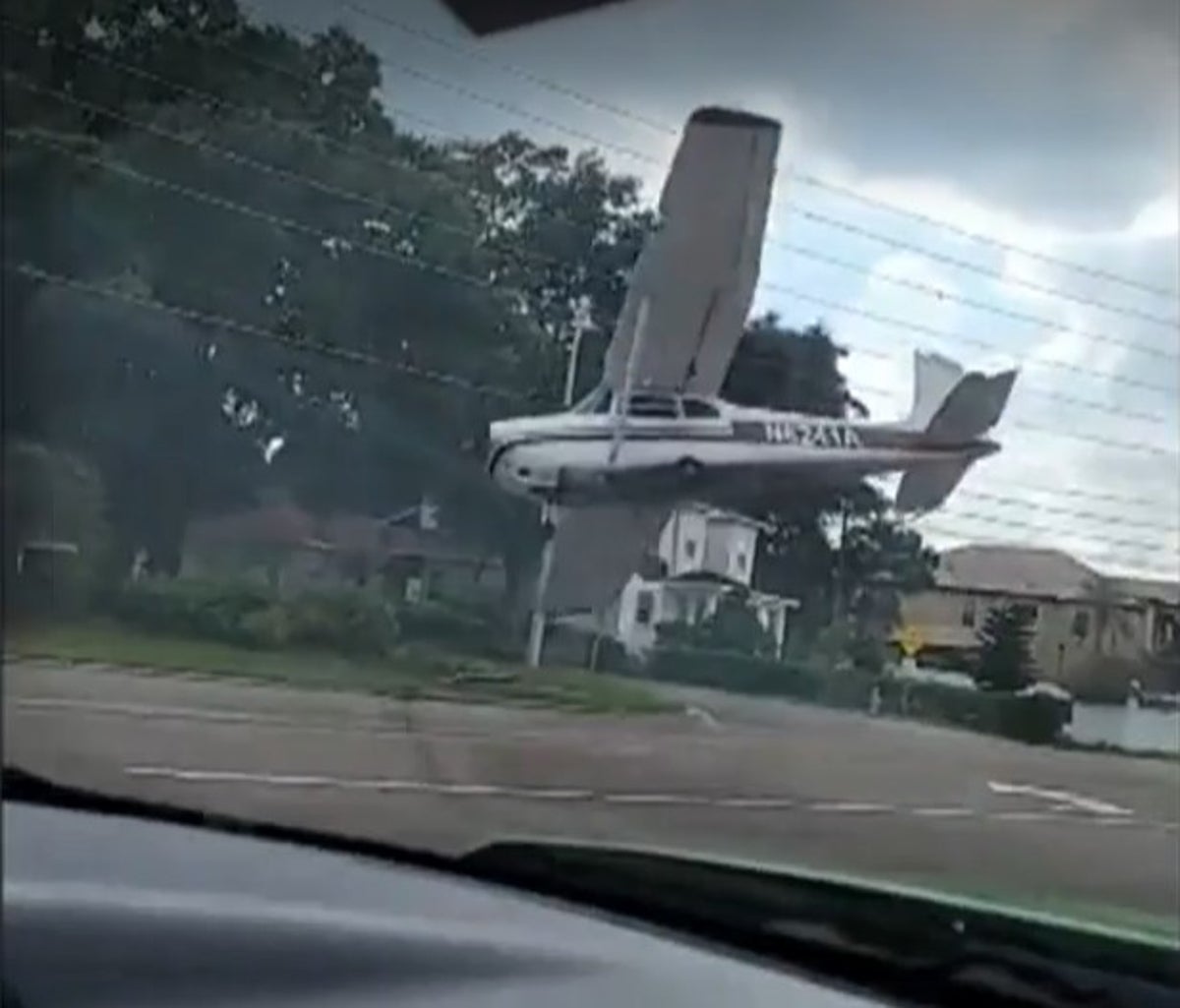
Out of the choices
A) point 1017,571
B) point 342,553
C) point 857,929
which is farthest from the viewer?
point 1017,571

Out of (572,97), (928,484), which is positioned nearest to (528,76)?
(572,97)

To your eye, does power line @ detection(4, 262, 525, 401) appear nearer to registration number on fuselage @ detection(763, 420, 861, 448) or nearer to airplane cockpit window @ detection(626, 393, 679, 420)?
airplane cockpit window @ detection(626, 393, 679, 420)

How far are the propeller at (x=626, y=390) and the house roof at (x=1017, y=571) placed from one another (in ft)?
1.09

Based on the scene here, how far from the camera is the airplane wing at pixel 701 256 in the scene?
5.98 ft

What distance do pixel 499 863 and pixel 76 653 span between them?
0.43 metres

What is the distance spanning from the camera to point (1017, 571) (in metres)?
1.94

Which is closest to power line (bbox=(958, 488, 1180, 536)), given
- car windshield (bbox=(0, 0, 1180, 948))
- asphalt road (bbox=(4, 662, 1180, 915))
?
car windshield (bbox=(0, 0, 1180, 948))

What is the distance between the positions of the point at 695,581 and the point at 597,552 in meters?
0.09

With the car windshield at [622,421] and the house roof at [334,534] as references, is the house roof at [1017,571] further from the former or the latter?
the house roof at [334,534]

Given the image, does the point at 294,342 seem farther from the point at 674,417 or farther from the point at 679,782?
the point at 679,782

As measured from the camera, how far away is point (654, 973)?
5.43ft

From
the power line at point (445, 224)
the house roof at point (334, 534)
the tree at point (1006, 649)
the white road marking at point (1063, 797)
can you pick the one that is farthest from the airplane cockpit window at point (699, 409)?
the white road marking at point (1063, 797)

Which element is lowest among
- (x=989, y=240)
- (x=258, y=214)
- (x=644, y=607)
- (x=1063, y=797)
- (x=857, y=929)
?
(x=857, y=929)

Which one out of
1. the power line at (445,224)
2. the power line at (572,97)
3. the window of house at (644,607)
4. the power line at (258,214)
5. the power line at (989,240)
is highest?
the power line at (572,97)
